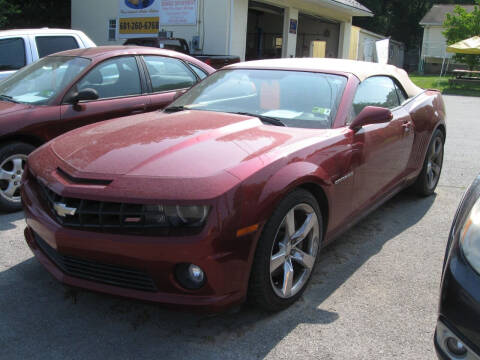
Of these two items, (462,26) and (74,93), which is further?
(462,26)

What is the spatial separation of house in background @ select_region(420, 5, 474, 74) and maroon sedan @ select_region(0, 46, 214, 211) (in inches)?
1542

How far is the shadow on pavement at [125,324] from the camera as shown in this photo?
2.58 metres

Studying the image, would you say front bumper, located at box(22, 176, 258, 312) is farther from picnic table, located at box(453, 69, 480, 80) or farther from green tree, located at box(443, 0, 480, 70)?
green tree, located at box(443, 0, 480, 70)

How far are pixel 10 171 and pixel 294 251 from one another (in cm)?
302

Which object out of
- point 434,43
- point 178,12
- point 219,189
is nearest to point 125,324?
point 219,189

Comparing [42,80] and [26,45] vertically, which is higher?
Result: [26,45]

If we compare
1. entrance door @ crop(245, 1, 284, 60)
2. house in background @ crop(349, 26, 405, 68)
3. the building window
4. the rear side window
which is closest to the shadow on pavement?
the rear side window

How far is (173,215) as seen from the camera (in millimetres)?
2506

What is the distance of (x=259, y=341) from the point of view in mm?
2674

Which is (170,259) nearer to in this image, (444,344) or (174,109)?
(444,344)

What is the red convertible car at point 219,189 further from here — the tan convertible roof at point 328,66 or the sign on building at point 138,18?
the sign on building at point 138,18

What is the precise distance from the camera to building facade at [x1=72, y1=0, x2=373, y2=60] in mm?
15508

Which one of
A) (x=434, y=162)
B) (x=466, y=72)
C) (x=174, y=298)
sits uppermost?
(x=466, y=72)

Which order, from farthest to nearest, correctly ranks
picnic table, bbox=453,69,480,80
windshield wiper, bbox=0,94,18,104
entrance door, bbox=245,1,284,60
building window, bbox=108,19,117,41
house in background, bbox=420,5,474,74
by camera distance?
house in background, bbox=420,5,474,74, entrance door, bbox=245,1,284,60, picnic table, bbox=453,69,480,80, building window, bbox=108,19,117,41, windshield wiper, bbox=0,94,18,104
